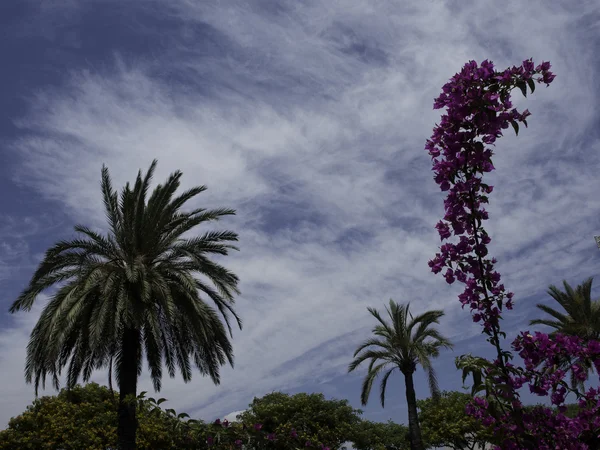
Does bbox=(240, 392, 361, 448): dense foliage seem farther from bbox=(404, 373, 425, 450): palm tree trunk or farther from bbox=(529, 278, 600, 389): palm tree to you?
bbox=(529, 278, 600, 389): palm tree

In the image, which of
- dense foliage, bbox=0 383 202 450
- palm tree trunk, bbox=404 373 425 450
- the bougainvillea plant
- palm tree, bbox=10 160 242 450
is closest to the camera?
the bougainvillea plant

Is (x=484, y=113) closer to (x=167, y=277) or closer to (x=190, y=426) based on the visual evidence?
(x=190, y=426)

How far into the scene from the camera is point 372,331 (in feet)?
79.2

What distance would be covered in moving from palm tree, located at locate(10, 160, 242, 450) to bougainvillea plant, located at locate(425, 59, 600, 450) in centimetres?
1170

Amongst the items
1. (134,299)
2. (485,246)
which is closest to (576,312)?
(134,299)

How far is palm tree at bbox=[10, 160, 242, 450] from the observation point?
13.9 meters

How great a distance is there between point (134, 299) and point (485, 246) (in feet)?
41.5

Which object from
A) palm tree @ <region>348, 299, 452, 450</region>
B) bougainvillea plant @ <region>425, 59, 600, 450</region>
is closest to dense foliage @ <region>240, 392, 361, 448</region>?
palm tree @ <region>348, 299, 452, 450</region>

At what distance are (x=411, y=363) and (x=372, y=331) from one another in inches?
83.7

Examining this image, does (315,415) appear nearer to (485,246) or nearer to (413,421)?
(413,421)

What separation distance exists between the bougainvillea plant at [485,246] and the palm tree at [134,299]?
11697 mm

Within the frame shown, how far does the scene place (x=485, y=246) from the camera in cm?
293

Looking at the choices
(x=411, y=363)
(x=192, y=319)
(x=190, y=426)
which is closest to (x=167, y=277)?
(x=192, y=319)

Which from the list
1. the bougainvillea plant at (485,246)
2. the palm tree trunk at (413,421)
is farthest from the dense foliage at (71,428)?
the bougainvillea plant at (485,246)
